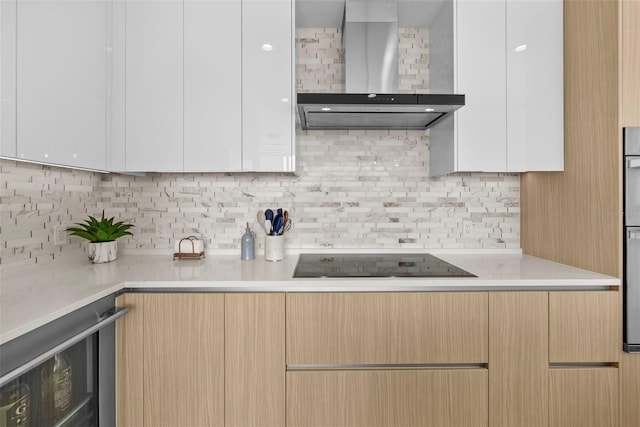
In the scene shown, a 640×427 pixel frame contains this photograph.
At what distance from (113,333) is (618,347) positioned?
87.2 inches

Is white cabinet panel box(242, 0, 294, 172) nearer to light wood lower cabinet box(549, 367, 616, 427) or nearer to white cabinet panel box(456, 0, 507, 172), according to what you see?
white cabinet panel box(456, 0, 507, 172)

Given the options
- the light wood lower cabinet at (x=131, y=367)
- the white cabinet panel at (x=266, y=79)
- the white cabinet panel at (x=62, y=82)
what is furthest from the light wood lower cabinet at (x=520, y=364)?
the white cabinet panel at (x=62, y=82)

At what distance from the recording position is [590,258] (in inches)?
65.9

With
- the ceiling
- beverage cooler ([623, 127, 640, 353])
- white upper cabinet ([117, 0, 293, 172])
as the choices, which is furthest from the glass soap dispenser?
beverage cooler ([623, 127, 640, 353])

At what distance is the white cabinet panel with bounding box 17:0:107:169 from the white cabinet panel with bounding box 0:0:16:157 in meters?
0.02

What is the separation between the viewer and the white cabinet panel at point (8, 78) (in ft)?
Answer: 3.88

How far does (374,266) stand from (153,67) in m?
1.59

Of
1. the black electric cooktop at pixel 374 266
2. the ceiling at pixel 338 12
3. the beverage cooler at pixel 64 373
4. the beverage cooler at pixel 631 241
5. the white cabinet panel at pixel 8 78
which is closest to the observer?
the beverage cooler at pixel 64 373

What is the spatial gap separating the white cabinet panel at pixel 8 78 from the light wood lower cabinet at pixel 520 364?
198 centimetres

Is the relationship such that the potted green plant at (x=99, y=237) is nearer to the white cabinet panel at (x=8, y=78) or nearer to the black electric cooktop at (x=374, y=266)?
the white cabinet panel at (x=8, y=78)

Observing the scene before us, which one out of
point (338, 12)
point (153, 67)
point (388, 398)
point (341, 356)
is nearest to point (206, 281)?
point (341, 356)

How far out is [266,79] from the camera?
6.05ft

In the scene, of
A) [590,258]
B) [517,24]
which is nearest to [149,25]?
[517,24]

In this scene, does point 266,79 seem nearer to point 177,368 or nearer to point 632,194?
point 177,368
